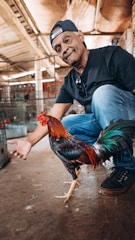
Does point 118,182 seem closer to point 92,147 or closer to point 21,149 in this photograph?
point 92,147

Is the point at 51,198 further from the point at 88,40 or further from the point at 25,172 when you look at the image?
the point at 88,40

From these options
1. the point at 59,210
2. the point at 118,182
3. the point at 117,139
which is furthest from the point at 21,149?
the point at 118,182

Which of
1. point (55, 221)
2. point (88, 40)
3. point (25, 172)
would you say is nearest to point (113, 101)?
point (55, 221)

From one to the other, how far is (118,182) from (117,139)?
405 millimetres

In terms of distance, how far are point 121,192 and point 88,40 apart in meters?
4.18

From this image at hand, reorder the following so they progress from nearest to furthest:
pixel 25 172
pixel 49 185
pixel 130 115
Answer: pixel 130 115, pixel 49 185, pixel 25 172

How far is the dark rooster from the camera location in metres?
1.17

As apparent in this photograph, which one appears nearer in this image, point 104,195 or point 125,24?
point 104,195

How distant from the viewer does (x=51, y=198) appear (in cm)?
137

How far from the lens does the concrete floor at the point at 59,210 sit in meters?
0.95

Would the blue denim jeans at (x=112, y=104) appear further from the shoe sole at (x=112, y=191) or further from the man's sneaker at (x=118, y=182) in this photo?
the shoe sole at (x=112, y=191)

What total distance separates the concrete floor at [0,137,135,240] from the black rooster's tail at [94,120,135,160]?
12.9 inches

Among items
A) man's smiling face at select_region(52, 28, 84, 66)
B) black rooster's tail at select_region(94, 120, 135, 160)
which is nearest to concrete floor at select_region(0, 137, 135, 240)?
black rooster's tail at select_region(94, 120, 135, 160)

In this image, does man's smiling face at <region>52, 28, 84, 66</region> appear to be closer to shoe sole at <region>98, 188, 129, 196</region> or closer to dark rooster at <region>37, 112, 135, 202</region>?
dark rooster at <region>37, 112, 135, 202</region>
